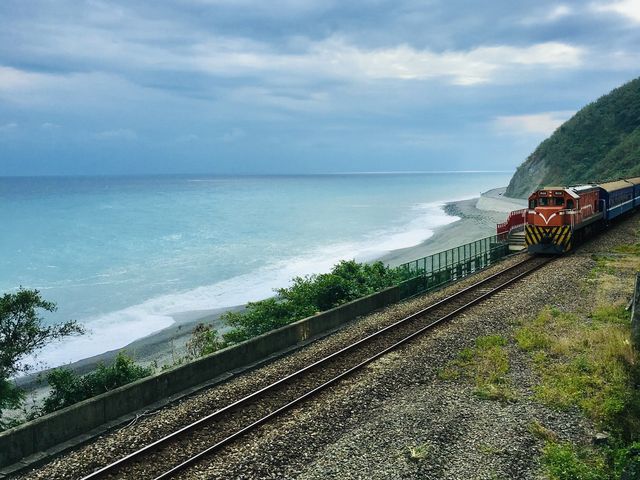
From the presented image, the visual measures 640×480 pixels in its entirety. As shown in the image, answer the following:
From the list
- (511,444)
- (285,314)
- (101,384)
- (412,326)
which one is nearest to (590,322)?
(412,326)

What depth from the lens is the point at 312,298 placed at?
2703 cm

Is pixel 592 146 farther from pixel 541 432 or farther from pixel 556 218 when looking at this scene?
pixel 541 432

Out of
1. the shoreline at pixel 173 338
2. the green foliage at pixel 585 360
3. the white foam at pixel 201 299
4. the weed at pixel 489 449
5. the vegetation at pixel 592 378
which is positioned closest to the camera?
the vegetation at pixel 592 378

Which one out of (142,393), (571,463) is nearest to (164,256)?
(142,393)

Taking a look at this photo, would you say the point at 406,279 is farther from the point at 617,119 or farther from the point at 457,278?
the point at 617,119

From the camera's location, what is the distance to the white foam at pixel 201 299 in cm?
3984

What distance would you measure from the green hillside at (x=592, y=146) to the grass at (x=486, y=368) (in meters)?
94.8

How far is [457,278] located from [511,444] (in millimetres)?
19700

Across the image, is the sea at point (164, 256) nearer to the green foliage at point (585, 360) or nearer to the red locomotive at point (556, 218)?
the red locomotive at point (556, 218)

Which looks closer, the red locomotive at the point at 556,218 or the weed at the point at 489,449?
the weed at the point at 489,449

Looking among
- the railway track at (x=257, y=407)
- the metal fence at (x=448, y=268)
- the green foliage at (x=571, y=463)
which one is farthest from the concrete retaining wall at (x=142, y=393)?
the green foliage at (x=571, y=463)

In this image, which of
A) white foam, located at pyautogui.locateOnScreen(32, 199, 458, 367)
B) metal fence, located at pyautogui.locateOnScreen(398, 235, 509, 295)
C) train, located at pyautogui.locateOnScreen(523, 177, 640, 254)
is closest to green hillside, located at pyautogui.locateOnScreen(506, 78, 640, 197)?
white foam, located at pyautogui.locateOnScreen(32, 199, 458, 367)

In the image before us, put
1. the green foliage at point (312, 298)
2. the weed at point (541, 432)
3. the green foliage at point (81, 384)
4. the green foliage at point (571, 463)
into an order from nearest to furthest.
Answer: the green foliage at point (571, 463), the weed at point (541, 432), the green foliage at point (81, 384), the green foliage at point (312, 298)

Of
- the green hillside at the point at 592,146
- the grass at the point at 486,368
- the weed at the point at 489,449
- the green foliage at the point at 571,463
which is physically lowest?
the green foliage at the point at 571,463
